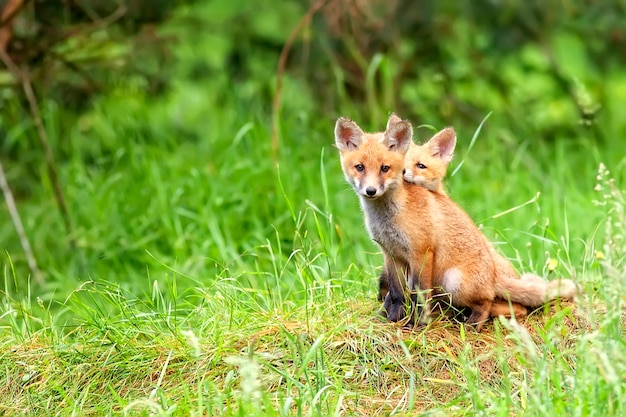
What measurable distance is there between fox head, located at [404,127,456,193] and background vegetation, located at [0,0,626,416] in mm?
288

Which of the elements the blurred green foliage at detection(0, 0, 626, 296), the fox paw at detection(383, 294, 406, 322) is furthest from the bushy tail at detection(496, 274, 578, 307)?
the blurred green foliage at detection(0, 0, 626, 296)

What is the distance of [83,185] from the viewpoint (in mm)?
7980

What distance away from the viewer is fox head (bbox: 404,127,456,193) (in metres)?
5.02

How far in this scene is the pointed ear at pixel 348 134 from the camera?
15.7 ft

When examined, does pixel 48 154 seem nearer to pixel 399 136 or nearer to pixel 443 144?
pixel 443 144

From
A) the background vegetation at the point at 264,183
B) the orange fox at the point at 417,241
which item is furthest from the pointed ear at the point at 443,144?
the orange fox at the point at 417,241

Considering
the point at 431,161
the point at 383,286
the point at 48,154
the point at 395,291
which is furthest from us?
Answer: the point at 48,154

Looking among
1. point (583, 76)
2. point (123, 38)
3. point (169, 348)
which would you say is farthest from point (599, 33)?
point (169, 348)

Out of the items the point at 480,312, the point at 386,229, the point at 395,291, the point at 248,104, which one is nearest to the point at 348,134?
the point at 386,229

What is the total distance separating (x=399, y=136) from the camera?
15.4ft

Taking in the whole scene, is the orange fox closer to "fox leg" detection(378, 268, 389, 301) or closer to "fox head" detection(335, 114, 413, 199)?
"fox head" detection(335, 114, 413, 199)

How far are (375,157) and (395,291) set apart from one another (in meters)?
0.62

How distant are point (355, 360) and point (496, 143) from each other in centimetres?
436

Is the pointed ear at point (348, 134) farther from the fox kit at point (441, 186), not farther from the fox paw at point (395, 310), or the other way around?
the fox paw at point (395, 310)
